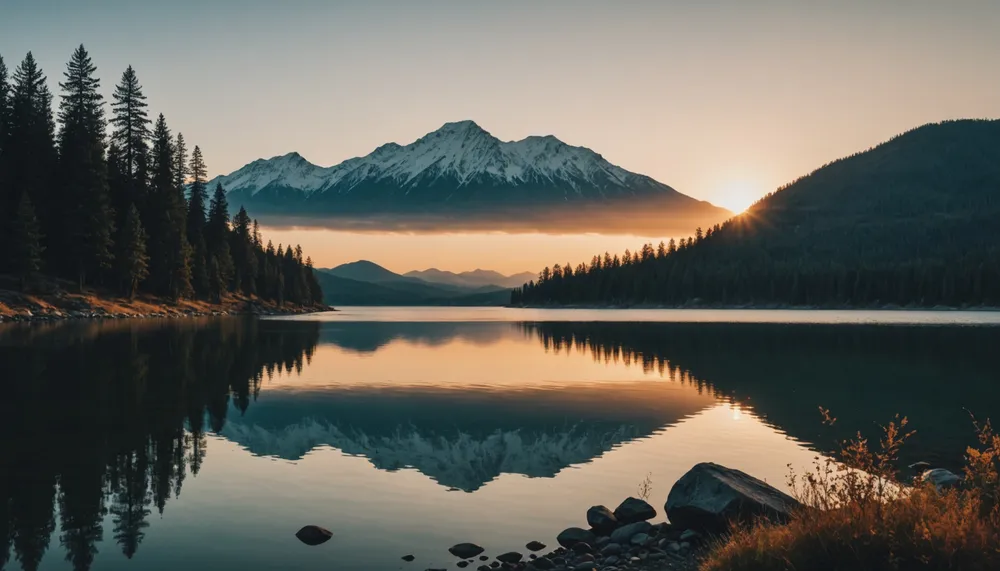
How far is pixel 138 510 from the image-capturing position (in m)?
14.8

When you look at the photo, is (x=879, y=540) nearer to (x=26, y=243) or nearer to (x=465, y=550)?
(x=465, y=550)

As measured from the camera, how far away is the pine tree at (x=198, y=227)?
12262 cm

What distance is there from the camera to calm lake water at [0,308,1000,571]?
1366 centimetres

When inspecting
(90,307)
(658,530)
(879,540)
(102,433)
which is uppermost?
(90,307)

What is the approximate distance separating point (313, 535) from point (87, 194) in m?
94.6

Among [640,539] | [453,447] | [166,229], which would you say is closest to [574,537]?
[640,539]

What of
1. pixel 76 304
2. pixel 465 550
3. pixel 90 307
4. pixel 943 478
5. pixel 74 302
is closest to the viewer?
pixel 465 550

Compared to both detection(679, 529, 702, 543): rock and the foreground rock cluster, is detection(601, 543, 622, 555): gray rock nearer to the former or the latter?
the foreground rock cluster

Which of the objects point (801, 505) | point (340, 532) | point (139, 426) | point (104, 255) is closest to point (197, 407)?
point (139, 426)

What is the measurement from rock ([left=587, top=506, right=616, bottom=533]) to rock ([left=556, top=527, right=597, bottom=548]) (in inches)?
18.7

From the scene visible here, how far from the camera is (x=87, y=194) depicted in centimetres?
9175

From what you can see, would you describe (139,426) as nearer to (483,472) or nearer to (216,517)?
(216,517)

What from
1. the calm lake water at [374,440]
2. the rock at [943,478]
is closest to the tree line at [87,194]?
the calm lake water at [374,440]

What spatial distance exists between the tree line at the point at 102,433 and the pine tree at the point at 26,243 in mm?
35428
